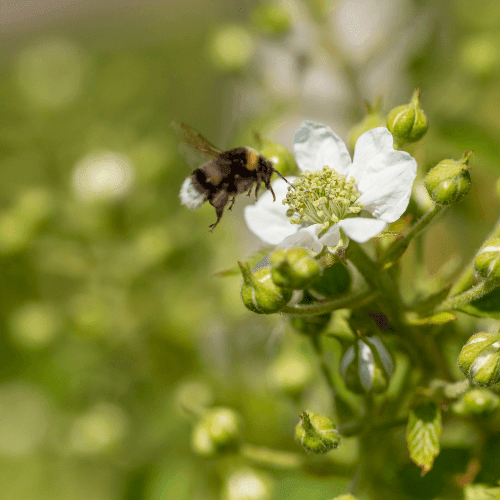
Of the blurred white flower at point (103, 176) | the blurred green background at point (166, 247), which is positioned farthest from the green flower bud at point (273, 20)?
the blurred white flower at point (103, 176)

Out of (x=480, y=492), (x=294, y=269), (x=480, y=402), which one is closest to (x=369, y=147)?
(x=294, y=269)


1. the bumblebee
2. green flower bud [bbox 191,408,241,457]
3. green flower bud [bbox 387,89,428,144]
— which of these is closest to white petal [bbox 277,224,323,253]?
the bumblebee

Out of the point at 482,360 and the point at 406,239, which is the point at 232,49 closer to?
the point at 406,239

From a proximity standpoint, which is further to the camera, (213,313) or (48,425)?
(48,425)

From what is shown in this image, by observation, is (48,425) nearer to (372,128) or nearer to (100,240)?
(100,240)

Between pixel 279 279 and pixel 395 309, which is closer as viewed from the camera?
pixel 279 279

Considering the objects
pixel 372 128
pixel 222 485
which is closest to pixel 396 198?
pixel 372 128
